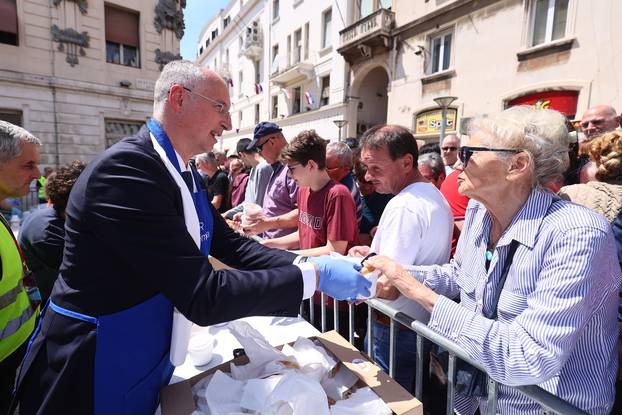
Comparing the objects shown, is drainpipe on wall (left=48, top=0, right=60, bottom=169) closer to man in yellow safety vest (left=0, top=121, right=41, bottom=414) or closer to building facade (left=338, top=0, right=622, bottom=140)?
building facade (left=338, top=0, right=622, bottom=140)

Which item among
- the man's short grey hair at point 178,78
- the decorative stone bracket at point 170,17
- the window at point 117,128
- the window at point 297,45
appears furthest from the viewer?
the window at point 297,45

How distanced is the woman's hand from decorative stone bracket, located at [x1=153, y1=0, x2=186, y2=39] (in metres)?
17.5

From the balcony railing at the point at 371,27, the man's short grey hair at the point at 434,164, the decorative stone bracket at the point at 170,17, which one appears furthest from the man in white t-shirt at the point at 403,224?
the decorative stone bracket at the point at 170,17

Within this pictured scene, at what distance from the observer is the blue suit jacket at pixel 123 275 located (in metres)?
1.10

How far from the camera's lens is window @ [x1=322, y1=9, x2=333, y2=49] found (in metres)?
18.1

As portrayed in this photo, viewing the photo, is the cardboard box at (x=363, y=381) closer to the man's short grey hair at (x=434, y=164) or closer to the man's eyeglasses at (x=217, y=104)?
the man's eyeglasses at (x=217, y=104)

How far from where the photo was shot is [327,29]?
1845cm

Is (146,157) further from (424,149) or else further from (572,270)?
(424,149)

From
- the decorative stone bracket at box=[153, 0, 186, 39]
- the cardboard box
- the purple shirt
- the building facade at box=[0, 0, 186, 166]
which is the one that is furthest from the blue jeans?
the decorative stone bracket at box=[153, 0, 186, 39]

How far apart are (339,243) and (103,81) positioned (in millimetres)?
15740

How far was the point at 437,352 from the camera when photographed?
66.1 inches

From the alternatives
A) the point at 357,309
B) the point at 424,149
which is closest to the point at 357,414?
the point at 357,309

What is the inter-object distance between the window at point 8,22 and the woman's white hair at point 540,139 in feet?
56.0

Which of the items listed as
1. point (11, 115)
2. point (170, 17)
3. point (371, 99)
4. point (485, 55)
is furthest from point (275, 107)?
point (485, 55)
